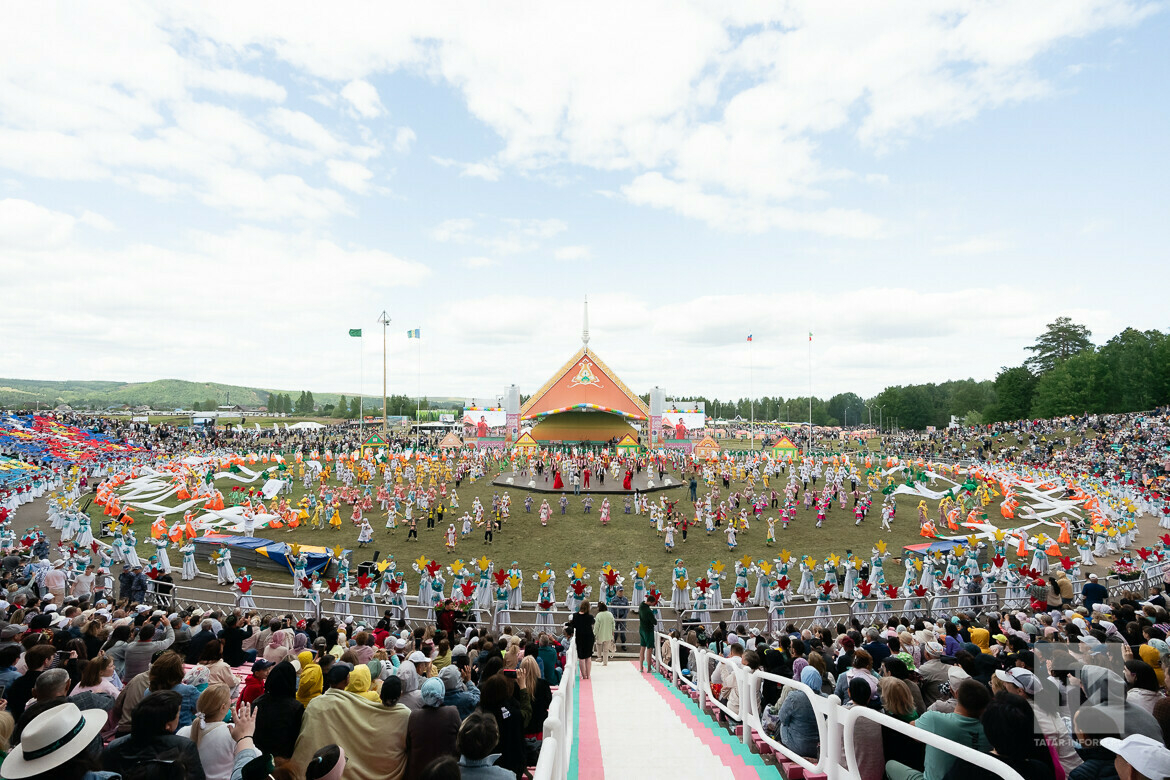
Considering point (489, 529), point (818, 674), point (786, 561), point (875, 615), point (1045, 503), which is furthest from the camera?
point (1045, 503)

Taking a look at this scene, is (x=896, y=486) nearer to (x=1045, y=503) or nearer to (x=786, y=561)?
(x=1045, y=503)

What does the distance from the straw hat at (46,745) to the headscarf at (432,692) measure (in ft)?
5.55

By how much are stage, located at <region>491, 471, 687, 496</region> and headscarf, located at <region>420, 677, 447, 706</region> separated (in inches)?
1088

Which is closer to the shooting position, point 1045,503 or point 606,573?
point 606,573

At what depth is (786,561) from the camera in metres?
17.5

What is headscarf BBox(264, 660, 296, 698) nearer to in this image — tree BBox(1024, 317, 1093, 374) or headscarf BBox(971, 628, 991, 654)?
headscarf BBox(971, 628, 991, 654)

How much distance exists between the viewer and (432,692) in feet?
12.0

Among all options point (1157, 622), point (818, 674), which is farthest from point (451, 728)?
point (1157, 622)

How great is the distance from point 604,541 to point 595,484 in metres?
13.1

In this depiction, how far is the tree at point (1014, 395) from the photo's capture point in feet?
236

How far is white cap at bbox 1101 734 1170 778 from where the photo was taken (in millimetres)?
2578

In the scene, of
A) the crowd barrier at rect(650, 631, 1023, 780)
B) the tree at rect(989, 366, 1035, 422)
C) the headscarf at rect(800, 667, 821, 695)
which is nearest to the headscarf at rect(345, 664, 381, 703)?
the crowd barrier at rect(650, 631, 1023, 780)

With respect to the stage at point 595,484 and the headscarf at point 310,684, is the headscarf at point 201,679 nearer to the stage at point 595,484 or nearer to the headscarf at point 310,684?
the headscarf at point 310,684

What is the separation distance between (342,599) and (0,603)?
622 cm
